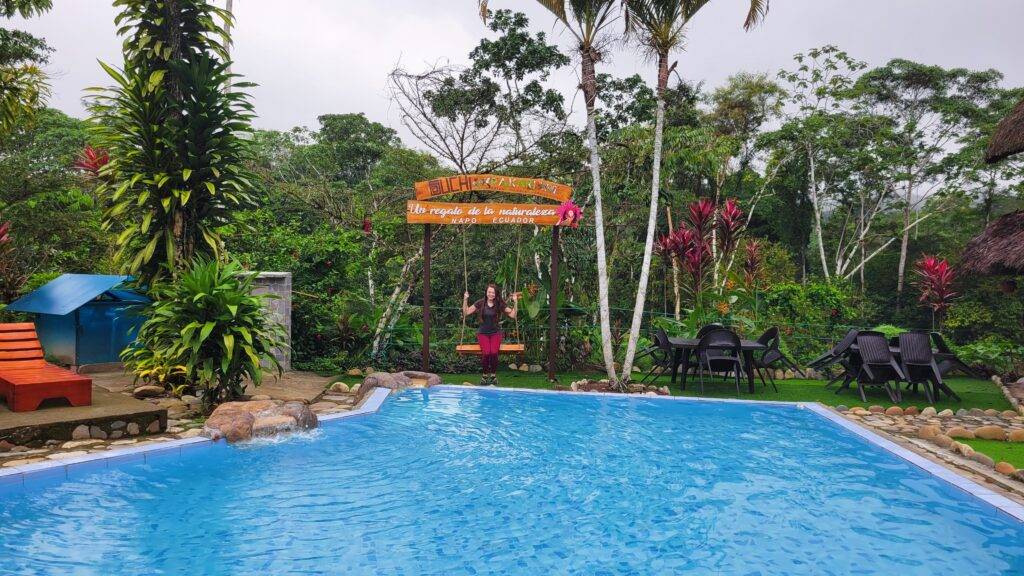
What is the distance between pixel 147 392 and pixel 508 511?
16.6 feet

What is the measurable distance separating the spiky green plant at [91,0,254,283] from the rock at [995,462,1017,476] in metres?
8.47

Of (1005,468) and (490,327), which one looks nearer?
(1005,468)

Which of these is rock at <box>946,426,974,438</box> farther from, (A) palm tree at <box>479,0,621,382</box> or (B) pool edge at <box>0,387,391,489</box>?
(B) pool edge at <box>0,387,391,489</box>

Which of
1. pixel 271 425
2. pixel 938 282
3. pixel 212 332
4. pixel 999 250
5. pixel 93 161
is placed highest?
pixel 93 161

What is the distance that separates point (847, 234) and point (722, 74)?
865 centimetres

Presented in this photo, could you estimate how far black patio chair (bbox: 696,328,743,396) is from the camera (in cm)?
964

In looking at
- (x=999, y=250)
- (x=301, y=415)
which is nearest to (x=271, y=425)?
(x=301, y=415)

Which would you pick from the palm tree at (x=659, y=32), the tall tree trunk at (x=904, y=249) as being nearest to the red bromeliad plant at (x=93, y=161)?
the palm tree at (x=659, y=32)

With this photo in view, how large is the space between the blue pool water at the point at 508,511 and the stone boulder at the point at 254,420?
0.17 meters

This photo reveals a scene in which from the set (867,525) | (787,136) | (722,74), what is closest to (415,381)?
(867,525)

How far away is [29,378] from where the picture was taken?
6.00 meters

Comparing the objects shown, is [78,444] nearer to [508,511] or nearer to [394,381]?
[508,511]

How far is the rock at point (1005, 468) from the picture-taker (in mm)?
5535

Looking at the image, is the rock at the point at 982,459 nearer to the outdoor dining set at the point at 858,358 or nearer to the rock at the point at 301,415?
the outdoor dining set at the point at 858,358
